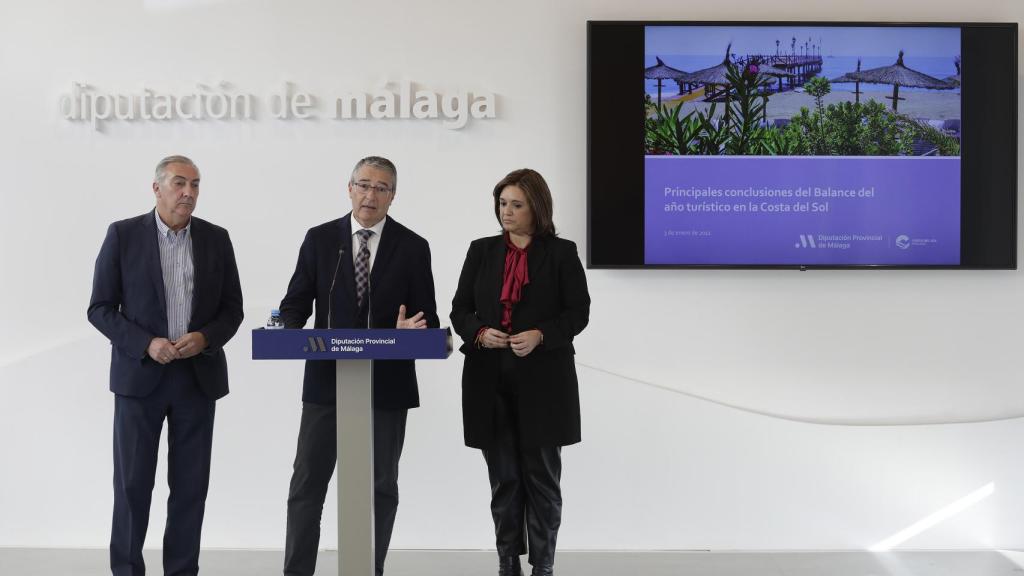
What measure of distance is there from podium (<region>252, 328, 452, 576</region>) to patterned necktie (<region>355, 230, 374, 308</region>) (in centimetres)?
46

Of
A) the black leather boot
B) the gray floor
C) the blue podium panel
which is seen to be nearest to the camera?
the blue podium panel

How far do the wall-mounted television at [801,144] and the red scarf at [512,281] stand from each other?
94 centimetres

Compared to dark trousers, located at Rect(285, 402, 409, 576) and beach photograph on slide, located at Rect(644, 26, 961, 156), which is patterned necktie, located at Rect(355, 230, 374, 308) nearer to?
dark trousers, located at Rect(285, 402, 409, 576)

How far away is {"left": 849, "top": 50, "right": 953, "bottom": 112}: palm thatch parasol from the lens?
416cm

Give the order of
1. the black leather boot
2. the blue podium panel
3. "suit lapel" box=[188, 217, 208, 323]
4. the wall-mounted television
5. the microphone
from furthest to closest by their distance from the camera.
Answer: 1. the wall-mounted television
2. the black leather boot
3. "suit lapel" box=[188, 217, 208, 323]
4. the microphone
5. the blue podium panel

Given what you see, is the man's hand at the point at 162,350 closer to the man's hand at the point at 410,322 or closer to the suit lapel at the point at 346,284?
the suit lapel at the point at 346,284

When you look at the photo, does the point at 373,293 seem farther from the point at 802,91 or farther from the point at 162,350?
the point at 802,91

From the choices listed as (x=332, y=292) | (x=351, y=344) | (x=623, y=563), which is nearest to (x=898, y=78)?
(x=623, y=563)

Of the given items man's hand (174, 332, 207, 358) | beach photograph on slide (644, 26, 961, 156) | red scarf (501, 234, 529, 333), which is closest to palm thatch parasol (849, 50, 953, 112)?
beach photograph on slide (644, 26, 961, 156)

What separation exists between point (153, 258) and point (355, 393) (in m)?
0.99

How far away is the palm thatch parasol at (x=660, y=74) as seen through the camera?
4180mm

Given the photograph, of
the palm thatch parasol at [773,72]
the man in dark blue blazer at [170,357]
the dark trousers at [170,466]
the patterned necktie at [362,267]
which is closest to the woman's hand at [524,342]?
the patterned necktie at [362,267]

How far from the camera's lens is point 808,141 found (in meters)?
4.18

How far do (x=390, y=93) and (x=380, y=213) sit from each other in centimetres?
130
